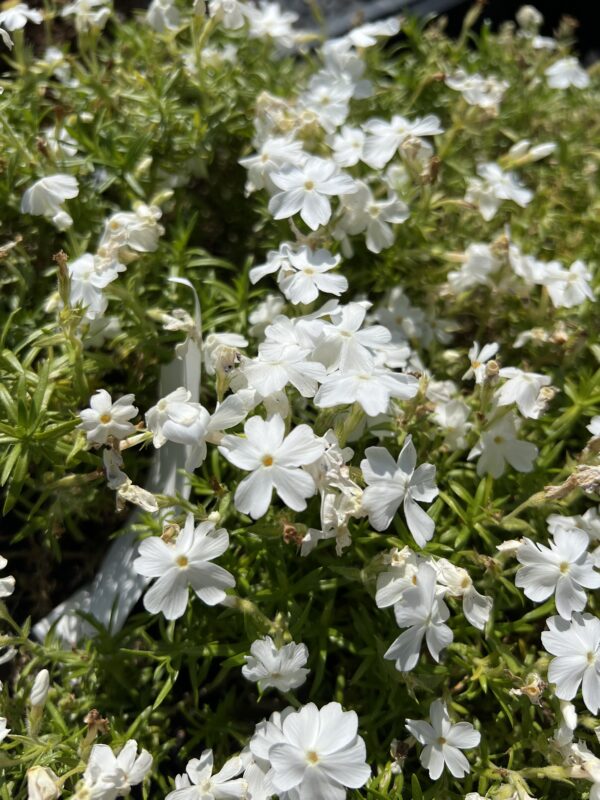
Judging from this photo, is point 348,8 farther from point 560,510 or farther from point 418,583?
point 418,583

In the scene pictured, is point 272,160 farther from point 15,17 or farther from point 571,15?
point 571,15

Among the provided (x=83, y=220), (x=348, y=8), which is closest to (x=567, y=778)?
(x=83, y=220)

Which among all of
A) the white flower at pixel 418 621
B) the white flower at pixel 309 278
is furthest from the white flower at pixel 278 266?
the white flower at pixel 418 621

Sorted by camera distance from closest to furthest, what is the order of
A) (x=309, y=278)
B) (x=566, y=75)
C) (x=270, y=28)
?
(x=309, y=278) < (x=270, y=28) < (x=566, y=75)

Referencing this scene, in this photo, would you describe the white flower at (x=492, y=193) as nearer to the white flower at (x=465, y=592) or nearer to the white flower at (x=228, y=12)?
the white flower at (x=228, y=12)

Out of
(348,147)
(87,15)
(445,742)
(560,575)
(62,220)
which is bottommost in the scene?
(445,742)

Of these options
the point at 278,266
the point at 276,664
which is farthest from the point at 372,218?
the point at 276,664
